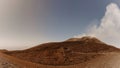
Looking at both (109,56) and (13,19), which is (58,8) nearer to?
(13,19)

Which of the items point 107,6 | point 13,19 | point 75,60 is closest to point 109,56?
point 75,60

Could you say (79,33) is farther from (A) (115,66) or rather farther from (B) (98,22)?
(A) (115,66)

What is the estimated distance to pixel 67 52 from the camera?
8.70 m

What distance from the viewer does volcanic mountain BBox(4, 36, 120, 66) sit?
8531 millimetres

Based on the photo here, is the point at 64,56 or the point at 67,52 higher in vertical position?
the point at 67,52

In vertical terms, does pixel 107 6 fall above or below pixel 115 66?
above

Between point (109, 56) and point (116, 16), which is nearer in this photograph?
point (109, 56)

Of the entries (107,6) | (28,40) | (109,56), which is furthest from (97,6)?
(28,40)

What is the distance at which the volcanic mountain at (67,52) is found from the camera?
8.53 metres

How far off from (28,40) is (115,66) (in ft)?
8.35

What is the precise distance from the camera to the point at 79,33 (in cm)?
909

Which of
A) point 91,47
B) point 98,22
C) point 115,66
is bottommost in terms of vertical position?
point 115,66

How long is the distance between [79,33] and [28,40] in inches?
58.7

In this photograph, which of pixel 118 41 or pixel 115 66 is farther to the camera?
pixel 118 41
